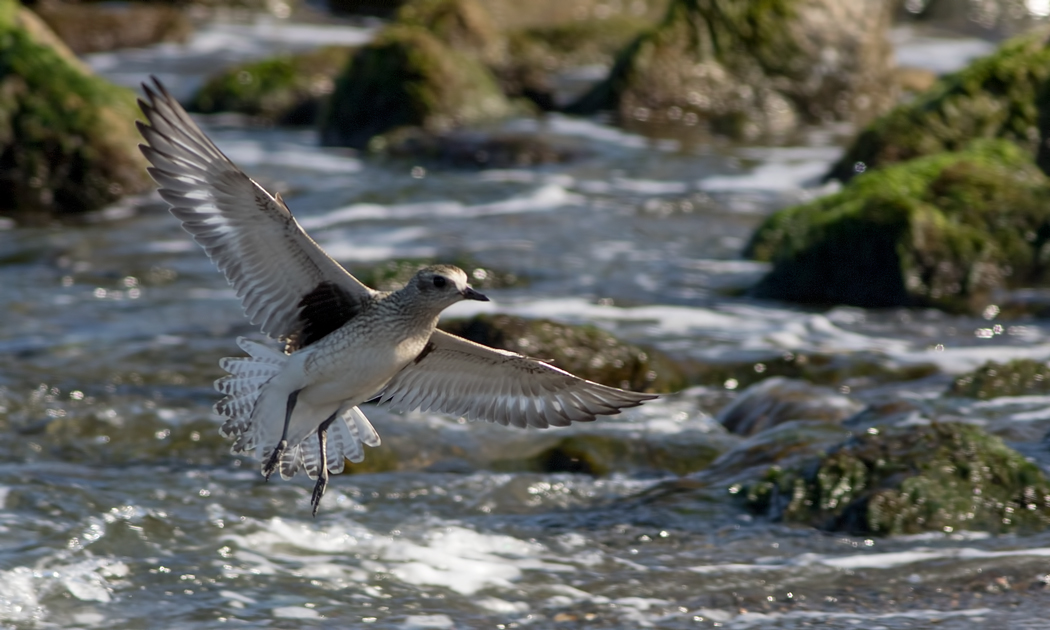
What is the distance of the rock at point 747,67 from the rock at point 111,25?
24.2ft

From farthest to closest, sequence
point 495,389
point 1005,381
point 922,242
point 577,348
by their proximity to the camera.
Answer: point 922,242, point 577,348, point 1005,381, point 495,389

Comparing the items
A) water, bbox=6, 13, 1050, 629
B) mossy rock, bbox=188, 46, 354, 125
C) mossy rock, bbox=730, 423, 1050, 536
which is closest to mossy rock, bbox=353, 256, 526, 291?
water, bbox=6, 13, 1050, 629

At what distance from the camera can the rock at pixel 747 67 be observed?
1730 centimetres

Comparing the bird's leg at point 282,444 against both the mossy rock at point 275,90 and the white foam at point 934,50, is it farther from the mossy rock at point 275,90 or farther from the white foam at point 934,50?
the white foam at point 934,50

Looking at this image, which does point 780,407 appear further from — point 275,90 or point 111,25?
point 111,25

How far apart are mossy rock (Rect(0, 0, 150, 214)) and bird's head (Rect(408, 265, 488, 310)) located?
8.24 meters

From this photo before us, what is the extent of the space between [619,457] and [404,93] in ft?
29.8

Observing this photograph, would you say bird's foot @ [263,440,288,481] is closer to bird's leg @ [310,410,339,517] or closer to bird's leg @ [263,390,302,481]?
bird's leg @ [263,390,302,481]

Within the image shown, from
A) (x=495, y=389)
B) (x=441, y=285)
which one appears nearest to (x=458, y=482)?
(x=495, y=389)

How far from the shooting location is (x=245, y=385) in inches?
264

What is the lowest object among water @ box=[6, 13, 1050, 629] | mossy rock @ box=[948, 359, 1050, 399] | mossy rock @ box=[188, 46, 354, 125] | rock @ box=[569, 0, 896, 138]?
water @ box=[6, 13, 1050, 629]

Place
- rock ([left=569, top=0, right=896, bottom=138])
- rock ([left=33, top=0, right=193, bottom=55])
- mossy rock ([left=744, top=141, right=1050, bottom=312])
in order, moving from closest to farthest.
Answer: mossy rock ([left=744, top=141, right=1050, bottom=312]) < rock ([left=569, top=0, right=896, bottom=138]) < rock ([left=33, top=0, right=193, bottom=55])

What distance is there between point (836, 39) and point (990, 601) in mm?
12744

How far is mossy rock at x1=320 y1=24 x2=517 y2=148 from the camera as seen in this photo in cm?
1614
